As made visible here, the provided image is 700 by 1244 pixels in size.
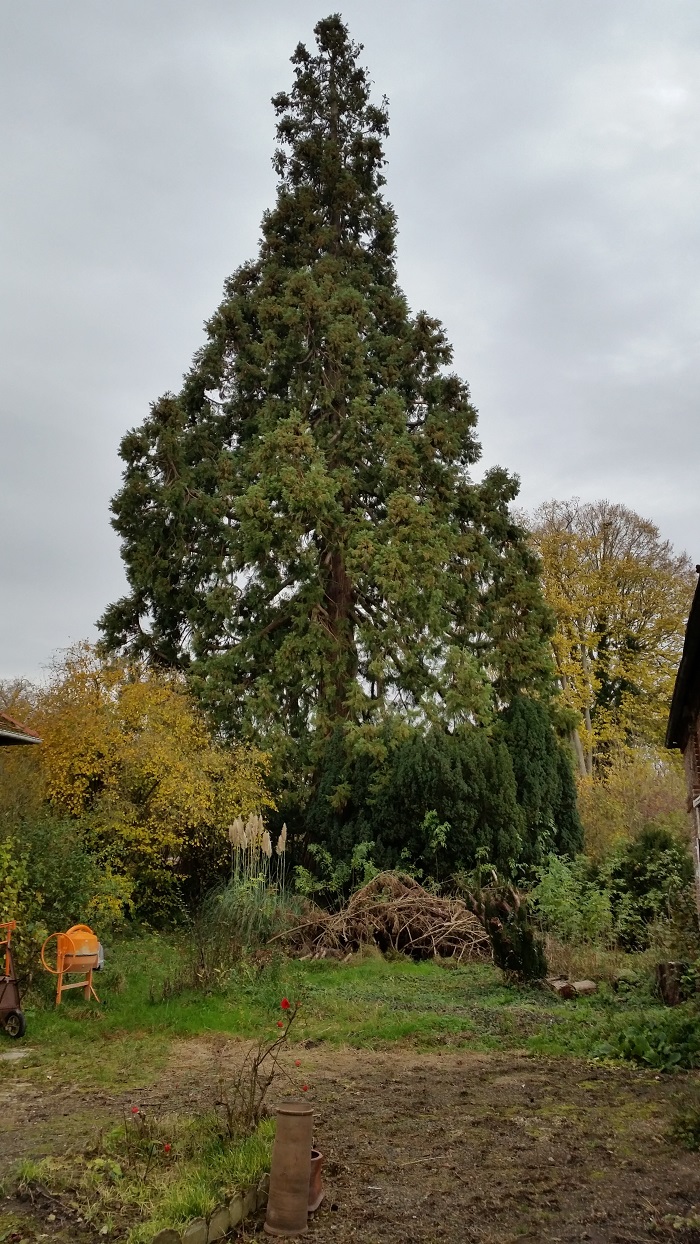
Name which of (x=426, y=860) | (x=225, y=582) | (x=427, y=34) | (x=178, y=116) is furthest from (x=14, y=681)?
(x=427, y=34)

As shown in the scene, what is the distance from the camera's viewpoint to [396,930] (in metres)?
13.7

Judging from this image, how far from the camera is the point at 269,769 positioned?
17.5m

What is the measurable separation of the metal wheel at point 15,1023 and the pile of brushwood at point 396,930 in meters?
5.07

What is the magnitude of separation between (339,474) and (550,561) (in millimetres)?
9794

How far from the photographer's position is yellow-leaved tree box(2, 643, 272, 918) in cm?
1468

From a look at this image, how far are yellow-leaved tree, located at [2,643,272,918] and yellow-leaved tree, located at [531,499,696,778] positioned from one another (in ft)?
43.2

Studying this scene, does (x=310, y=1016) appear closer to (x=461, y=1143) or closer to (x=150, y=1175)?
(x=461, y=1143)

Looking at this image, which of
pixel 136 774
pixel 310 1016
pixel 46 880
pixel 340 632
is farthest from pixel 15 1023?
pixel 340 632

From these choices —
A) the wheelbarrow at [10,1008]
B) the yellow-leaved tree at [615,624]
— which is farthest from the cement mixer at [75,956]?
the yellow-leaved tree at [615,624]

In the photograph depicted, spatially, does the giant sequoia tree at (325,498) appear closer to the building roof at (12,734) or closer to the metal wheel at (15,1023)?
the building roof at (12,734)

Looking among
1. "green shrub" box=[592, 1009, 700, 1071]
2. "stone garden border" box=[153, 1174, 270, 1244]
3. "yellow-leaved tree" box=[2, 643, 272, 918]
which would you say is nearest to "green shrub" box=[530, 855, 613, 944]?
"green shrub" box=[592, 1009, 700, 1071]

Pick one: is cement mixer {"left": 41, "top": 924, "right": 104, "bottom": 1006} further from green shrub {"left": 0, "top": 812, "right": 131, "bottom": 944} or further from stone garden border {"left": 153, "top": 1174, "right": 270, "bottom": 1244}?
stone garden border {"left": 153, "top": 1174, "right": 270, "bottom": 1244}

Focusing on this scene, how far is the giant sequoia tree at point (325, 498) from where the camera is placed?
18875mm

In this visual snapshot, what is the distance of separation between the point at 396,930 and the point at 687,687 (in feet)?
19.9
